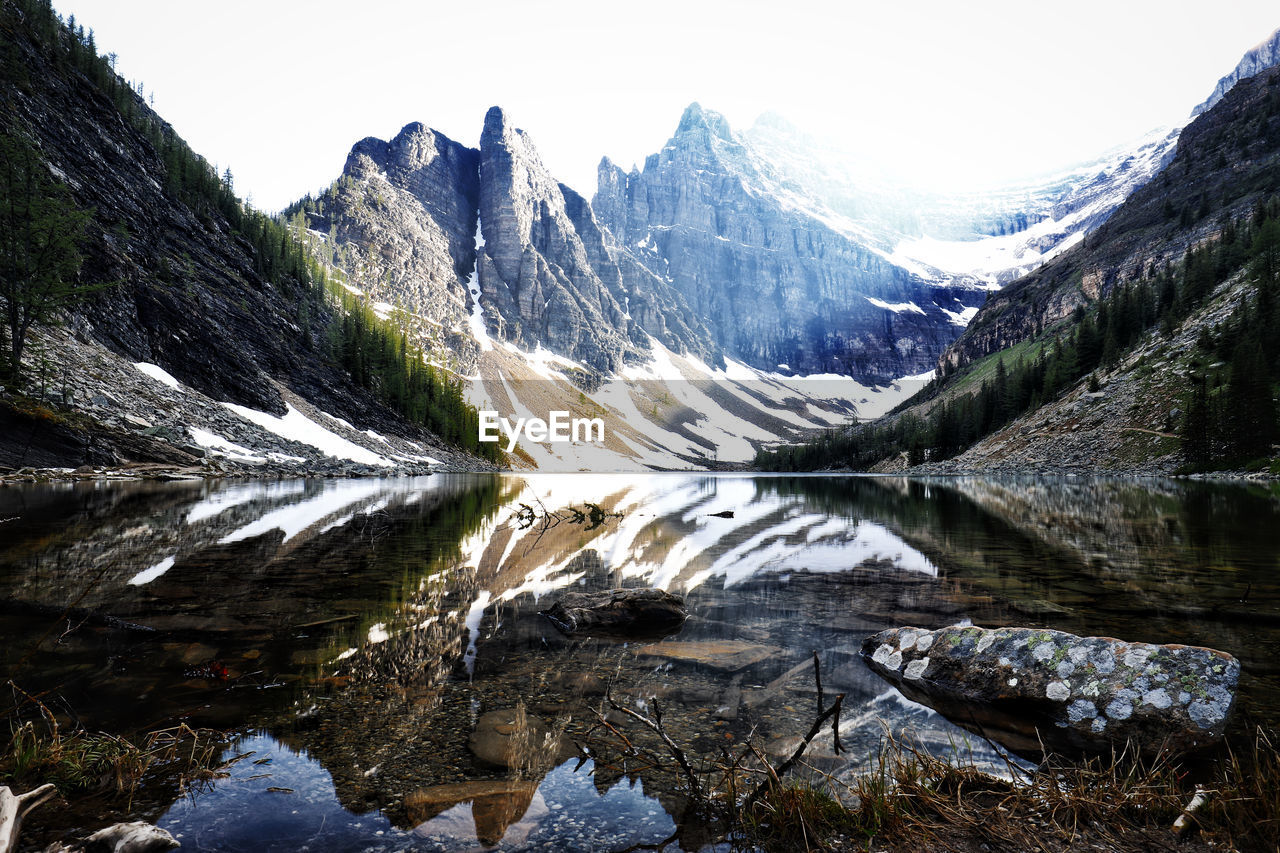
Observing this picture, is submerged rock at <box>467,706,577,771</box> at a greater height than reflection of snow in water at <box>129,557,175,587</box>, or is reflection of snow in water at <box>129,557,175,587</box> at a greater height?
reflection of snow in water at <box>129,557,175,587</box>

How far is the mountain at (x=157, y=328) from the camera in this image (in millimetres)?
42844

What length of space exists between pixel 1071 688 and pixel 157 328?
3136 inches

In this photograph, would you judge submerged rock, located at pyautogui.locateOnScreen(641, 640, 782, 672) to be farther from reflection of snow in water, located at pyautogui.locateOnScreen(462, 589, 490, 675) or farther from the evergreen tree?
the evergreen tree

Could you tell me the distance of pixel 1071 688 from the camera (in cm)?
624

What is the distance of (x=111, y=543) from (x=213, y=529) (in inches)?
140

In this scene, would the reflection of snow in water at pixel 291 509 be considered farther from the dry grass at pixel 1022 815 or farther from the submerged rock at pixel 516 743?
the dry grass at pixel 1022 815

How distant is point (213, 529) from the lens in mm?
18906

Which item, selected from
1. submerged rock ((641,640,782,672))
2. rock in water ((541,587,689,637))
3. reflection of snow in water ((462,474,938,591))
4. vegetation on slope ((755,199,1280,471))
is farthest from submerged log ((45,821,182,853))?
vegetation on slope ((755,199,1280,471))

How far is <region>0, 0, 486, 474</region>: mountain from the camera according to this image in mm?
42844

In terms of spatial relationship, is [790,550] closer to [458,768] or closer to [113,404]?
[458,768]

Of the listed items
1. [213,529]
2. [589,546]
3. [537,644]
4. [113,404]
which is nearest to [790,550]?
[589,546]

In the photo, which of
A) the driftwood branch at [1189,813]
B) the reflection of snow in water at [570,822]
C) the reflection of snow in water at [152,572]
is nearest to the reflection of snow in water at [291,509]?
the reflection of snow in water at [152,572]

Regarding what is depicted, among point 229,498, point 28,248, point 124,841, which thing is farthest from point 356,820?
point 28,248

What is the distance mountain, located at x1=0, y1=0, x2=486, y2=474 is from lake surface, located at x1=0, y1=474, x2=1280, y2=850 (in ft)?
87.9
